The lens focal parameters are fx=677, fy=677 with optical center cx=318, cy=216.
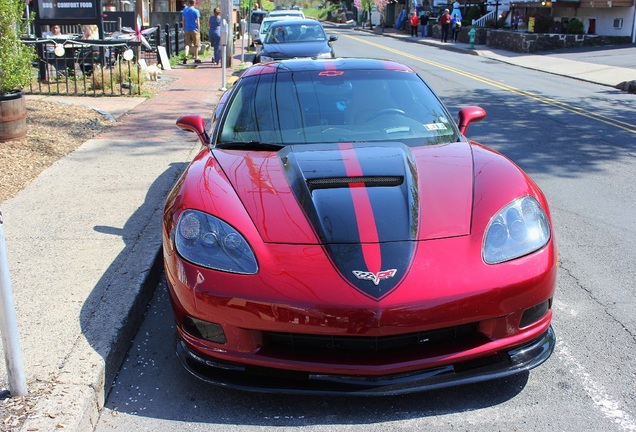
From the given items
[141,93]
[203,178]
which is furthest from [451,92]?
[203,178]

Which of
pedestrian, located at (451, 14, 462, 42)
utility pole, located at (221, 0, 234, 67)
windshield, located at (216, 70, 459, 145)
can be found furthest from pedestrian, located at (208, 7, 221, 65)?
pedestrian, located at (451, 14, 462, 42)

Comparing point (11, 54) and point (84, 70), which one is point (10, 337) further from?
point (84, 70)

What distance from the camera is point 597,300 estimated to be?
173 inches

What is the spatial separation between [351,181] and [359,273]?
0.75m

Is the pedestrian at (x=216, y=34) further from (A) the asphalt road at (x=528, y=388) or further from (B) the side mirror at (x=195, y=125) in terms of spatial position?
(B) the side mirror at (x=195, y=125)

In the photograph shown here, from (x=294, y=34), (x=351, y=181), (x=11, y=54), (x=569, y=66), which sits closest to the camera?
(x=351, y=181)

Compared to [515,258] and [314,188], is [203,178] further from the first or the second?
[515,258]

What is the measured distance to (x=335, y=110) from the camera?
469 centimetres

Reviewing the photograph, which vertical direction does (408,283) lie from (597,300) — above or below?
above

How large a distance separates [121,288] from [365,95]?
2.14m

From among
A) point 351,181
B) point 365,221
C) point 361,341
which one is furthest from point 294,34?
point 361,341

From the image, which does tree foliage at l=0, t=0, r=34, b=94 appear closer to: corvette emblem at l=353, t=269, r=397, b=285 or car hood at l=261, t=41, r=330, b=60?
corvette emblem at l=353, t=269, r=397, b=285

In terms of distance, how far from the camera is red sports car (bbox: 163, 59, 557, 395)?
2996 mm

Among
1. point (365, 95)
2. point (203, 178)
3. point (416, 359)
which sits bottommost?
point (416, 359)
